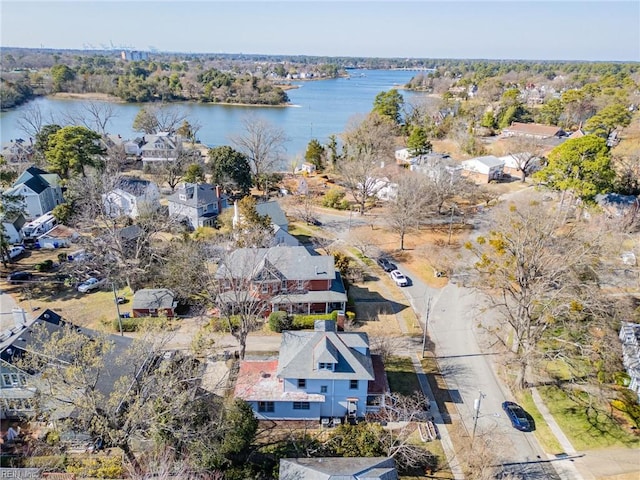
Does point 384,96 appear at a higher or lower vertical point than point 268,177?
higher

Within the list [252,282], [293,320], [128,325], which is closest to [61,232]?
[128,325]

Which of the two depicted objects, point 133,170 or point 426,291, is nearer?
point 426,291

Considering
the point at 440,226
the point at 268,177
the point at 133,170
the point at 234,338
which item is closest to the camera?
the point at 234,338

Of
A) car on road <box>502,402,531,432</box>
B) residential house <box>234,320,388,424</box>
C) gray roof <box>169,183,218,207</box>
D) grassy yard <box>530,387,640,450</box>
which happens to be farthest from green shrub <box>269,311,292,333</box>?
gray roof <box>169,183,218,207</box>

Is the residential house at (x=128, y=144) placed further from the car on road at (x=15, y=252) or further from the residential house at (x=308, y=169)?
the car on road at (x=15, y=252)

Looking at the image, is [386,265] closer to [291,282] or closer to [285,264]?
[291,282]

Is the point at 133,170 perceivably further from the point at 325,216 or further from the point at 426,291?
the point at 426,291

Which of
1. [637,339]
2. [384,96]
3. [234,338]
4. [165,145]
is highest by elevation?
[384,96]

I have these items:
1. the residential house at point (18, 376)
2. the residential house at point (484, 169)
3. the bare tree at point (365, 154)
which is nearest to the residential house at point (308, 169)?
the bare tree at point (365, 154)

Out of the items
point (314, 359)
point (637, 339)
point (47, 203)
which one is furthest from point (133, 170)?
point (637, 339)
